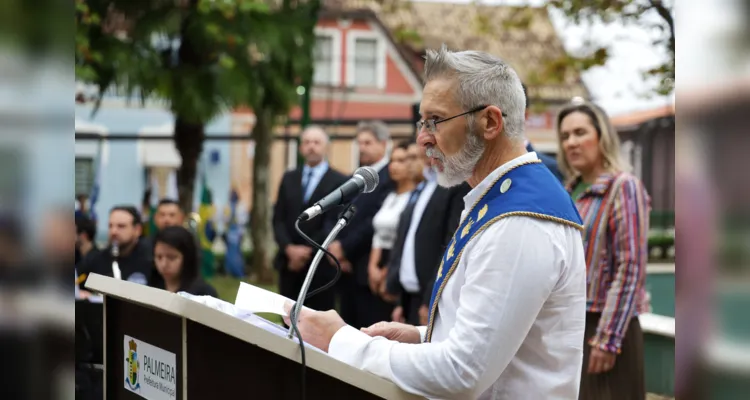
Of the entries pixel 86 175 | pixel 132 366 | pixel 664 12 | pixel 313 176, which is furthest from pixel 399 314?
pixel 86 175

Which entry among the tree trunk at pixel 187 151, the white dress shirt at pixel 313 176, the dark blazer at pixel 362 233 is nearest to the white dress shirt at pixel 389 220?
the dark blazer at pixel 362 233

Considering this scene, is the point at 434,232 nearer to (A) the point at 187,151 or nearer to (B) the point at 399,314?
(B) the point at 399,314

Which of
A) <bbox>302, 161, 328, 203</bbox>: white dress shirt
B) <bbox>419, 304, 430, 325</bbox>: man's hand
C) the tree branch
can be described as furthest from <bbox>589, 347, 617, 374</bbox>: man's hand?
<bbox>302, 161, 328, 203</bbox>: white dress shirt

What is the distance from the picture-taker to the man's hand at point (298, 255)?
7.25 meters

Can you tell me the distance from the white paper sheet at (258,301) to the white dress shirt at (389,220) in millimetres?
3832

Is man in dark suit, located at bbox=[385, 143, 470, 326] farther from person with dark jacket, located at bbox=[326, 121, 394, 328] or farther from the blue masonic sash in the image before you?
the blue masonic sash

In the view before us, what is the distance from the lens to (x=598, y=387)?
4.35 meters

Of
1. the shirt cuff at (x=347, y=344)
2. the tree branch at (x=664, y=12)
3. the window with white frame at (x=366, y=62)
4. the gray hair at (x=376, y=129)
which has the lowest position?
the shirt cuff at (x=347, y=344)

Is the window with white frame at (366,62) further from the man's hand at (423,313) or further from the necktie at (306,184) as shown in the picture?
the man's hand at (423,313)

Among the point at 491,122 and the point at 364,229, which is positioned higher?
the point at 491,122

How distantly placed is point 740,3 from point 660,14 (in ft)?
18.8

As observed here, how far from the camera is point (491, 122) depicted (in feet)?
7.94

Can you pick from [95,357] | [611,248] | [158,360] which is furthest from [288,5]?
[158,360]

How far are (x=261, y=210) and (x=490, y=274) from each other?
14.5 meters
